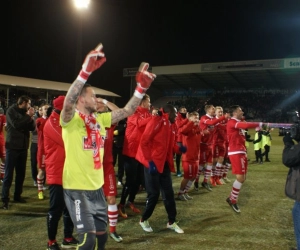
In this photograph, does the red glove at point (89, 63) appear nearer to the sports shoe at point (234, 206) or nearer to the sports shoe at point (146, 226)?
the sports shoe at point (146, 226)

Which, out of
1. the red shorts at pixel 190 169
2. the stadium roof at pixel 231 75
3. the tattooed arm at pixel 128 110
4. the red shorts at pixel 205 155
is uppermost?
the stadium roof at pixel 231 75

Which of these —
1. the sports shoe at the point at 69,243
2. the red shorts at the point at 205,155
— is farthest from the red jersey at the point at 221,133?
the sports shoe at the point at 69,243

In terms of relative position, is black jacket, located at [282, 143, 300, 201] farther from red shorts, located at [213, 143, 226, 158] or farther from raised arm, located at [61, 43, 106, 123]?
red shorts, located at [213, 143, 226, 158]

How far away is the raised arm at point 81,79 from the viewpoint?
282 centimetres

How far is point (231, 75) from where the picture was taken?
1364 inches

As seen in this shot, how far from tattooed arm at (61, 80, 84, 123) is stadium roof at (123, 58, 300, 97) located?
1159 inches

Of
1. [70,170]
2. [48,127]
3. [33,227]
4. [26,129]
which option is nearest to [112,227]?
[33,227]

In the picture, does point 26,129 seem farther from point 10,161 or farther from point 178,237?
point 178,237

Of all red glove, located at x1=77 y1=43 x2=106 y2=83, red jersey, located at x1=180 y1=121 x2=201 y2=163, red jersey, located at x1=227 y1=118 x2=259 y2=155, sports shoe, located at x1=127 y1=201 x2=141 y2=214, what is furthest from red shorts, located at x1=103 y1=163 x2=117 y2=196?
red jersey, located at x1=227 y1=118 x2=259 y2=155

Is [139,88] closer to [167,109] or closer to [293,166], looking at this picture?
[293,166]

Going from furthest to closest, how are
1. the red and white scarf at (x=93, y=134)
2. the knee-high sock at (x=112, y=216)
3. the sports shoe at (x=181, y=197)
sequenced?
the sports shoe at (x=181, y=197), the knee-high sock at (x=112, y=216), the red and white scarf at (x=93, y=134)

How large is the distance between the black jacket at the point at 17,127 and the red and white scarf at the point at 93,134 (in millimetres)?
3546

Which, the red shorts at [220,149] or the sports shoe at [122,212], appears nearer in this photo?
the sports shoe at [122,212]

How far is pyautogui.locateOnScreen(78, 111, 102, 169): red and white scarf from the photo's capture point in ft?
10.4
